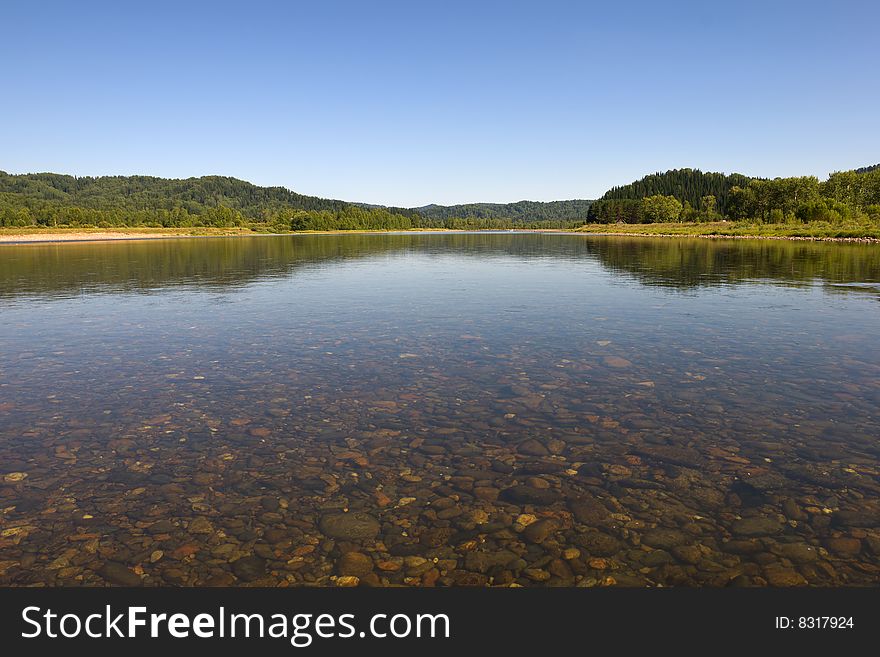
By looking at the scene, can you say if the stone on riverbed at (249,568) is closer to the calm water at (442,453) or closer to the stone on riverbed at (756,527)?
the calm water at (442,453)

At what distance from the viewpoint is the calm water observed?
837cm

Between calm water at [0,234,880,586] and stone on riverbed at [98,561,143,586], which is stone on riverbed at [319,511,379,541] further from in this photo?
stone on riverbed at [98,561,143,586]

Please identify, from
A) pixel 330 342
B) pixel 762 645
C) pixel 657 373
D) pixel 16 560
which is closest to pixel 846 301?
pixel 657 373

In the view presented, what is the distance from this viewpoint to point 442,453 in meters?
12.1

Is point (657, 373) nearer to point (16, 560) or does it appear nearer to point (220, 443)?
point (220, 443)

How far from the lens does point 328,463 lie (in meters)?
11.6

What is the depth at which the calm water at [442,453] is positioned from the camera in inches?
329

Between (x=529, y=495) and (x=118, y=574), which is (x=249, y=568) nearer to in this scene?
(x=118, y=574)

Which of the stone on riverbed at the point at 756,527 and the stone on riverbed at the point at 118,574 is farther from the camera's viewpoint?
the stone on riverbed at the point at 756,527

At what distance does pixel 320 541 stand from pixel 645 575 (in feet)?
17.4

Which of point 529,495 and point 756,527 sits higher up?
point 529,495

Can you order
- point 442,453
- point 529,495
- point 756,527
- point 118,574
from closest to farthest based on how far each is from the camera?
point 118,574 < point 756,527 < point 529,495 < point 442,453

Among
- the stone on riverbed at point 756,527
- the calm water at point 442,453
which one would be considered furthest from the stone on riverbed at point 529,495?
the stone on riverbed at point 756,527

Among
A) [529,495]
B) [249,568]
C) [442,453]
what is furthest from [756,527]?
[249,568]
